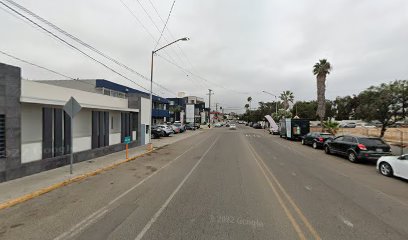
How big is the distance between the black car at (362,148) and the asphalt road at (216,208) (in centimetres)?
344

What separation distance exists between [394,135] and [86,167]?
33.7 metres

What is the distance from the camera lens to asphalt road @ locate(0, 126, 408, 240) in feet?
16.5

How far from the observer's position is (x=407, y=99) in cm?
1669

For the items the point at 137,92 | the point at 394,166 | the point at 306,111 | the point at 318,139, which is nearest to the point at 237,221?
the point at 394,166

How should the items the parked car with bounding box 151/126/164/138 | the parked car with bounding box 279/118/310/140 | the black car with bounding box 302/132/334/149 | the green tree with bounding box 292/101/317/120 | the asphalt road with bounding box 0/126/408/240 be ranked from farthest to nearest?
the green tree with bounding box 292/101/317/120 → the parked car with bounding box 151/126/164/138 → the parked car with bounding box 279/118/310/140 → the black car with bounding box 302/132/334/149 → the asphalt road with bounding box 0/126/408/240

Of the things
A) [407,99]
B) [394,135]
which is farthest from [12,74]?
[394,135]

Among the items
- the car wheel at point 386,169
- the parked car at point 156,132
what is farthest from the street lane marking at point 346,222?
the parked car at point 156,132

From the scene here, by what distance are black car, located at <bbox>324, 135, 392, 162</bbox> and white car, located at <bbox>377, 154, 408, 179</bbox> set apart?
2428mm

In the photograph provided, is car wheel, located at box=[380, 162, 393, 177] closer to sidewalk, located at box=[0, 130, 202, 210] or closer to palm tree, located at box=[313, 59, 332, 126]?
sidewalk, located at box=[0, 130, 202, 210]

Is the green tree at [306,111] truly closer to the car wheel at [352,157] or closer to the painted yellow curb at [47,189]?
the car wheel at [352,157]

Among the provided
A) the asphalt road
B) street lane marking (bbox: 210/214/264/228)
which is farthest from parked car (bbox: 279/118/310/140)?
street lane marking (bbox: 210/214/264/228)

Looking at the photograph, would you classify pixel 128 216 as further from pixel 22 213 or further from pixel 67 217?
pixel 22 213

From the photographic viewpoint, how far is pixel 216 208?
636 cm

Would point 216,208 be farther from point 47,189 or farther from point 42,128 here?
point 42,128
